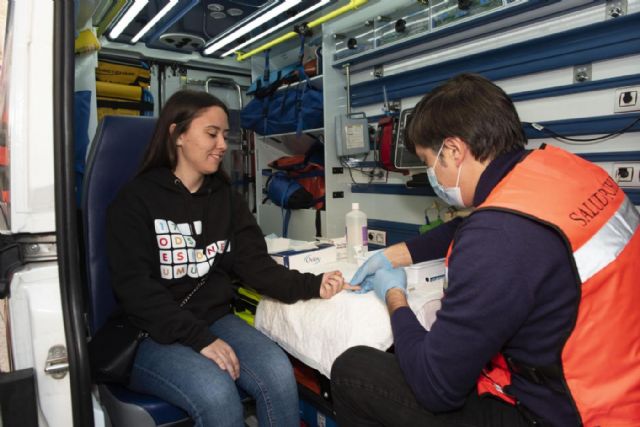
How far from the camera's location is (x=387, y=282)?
1489mm

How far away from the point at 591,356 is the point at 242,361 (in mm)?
1096

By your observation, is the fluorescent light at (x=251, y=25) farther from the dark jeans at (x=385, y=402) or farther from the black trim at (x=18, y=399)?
the black trim at (x=18, y=399)

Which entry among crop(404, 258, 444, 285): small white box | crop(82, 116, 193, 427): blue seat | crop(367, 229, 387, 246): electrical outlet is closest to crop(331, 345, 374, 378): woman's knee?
crop(404, 258, 444, 285): small white box

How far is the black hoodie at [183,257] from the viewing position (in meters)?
1.48

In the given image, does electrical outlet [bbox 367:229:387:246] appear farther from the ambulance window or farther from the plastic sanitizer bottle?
the ambulance window

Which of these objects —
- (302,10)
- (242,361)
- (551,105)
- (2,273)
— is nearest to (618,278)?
(242,361)

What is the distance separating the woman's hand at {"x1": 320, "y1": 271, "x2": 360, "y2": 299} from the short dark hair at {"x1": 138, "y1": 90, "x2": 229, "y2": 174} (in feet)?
2.65

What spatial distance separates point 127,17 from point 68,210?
3243mm

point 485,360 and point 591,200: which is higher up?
point 591,200

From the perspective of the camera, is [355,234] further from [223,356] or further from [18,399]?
[18,399]

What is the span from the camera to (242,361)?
156 cm

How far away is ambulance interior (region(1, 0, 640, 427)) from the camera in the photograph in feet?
5.59

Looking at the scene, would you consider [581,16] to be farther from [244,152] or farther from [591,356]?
[244,152]

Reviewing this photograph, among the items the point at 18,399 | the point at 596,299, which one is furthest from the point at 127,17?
the point at 596,299
